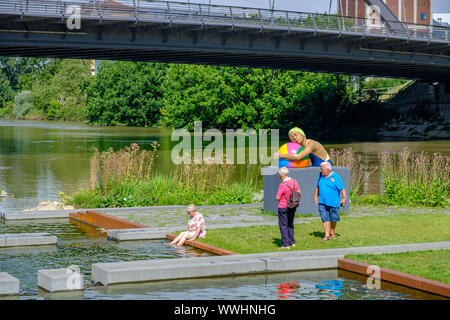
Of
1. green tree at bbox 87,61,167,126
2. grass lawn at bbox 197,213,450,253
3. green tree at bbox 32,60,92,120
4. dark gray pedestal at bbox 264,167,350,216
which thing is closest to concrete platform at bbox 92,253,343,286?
grass lawn at bbox 197,213,450,253

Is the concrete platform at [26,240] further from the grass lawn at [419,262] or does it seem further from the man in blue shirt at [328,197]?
the grass lawn at [419,262]

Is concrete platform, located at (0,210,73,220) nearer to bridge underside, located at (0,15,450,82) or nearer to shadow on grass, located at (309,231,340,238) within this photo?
shadow on grass, located at (309,231,340,238)

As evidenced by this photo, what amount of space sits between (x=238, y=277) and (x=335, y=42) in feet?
144

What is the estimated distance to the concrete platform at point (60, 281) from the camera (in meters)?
9.91

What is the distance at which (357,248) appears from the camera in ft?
40.0

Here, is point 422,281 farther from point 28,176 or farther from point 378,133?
point 378,133

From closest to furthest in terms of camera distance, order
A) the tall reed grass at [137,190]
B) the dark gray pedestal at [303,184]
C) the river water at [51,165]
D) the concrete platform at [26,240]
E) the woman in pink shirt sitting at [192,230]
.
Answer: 1. the concrete platform at [26,240]
2. the woman in pink shirt sitting at [192,230]
3. the dark gray pedestal at [303,184]
4. the tall reed grass at [137,190]
5. the river water at [51,165]

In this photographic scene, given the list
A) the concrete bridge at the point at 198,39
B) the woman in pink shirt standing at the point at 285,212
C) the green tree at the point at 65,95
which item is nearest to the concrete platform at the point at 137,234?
the woman in pink shirt standing at the point at 285,212

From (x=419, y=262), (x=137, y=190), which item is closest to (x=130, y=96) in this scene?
(x=137, y=190)

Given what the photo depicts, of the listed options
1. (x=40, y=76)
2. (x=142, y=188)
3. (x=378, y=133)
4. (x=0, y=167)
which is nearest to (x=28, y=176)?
(x=0, y=167)

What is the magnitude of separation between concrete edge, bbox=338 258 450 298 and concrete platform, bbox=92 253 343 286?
1.01 ft

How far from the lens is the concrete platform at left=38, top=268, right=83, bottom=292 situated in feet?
32.5

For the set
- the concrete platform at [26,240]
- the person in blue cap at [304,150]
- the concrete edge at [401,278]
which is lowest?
the concrete edge at [401,278]

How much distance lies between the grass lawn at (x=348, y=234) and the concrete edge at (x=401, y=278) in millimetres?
1294
